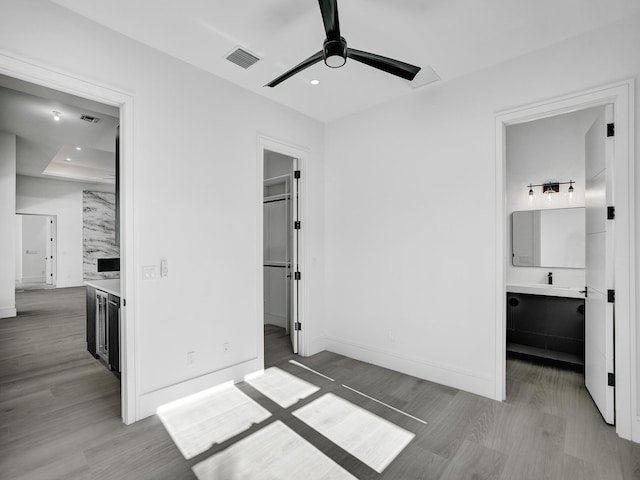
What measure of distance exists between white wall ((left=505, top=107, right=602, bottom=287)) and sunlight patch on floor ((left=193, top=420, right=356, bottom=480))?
291 centimetres

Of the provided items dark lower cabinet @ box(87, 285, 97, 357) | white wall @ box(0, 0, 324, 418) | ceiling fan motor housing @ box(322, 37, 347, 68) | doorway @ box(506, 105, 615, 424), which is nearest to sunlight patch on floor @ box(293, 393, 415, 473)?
white wall @ box(0, 0, 324, 418)

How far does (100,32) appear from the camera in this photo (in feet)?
7.84

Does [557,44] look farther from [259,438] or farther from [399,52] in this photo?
[259,438]

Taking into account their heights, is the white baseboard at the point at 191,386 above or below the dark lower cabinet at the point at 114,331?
below

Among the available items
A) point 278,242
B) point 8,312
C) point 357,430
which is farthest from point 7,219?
point 357,430

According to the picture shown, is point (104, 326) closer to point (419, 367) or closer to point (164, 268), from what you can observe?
point (164, 268)

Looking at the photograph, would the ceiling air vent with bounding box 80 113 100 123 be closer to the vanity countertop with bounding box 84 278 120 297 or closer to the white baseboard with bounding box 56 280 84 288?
the vanity countertop with bounding box 84 278 120 297

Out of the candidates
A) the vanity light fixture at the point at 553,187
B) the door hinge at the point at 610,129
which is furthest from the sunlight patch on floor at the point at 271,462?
the vanity light fixture at the point at 553,187

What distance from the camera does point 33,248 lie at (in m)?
12.4

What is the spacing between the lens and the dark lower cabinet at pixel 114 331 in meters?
3.19

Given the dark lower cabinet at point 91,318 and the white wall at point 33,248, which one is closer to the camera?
the dark lower cabinet at point 91,318

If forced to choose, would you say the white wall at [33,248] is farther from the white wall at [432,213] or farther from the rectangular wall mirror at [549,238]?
the rectangular wall mirror at [549,238]

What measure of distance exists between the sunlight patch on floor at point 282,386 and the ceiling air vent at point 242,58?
300 centimetres

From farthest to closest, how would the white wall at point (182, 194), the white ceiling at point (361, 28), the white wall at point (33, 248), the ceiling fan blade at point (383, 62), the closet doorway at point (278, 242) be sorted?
the white wall at point (33, 248) → the closet doorway at point (278, 242) → the white wall at point (182, 194) → the white ceiling at point (361, 28) → the ceiling fan blade at point (383, 62)
